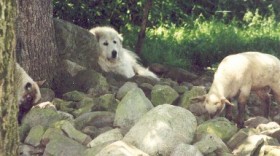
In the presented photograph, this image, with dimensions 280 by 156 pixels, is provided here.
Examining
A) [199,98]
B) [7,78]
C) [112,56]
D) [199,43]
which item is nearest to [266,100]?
[199,98]

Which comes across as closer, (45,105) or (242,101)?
(45,105)

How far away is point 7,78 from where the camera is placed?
427 centimetres

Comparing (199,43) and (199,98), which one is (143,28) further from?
(199,98)

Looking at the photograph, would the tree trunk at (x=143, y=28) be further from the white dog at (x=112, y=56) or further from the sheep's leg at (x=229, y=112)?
the sheep's leg at (x=229, y=112)

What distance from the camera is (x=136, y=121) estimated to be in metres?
6.60

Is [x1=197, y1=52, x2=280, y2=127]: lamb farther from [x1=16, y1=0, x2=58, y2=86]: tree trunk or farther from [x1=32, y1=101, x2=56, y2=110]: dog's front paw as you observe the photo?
[x1=16, y1=0, x2=58, y2=86]: tree trunk

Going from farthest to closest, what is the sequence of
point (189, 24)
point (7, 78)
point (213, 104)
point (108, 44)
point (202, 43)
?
point (189, 24) → point (202, 43) → point (108, 44) → point (213, 104) → point (7, 78)

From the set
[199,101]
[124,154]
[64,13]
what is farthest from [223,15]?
[124,154]

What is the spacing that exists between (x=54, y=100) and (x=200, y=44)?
16.8 ft

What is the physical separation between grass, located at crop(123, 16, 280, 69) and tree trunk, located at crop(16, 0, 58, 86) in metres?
3.33

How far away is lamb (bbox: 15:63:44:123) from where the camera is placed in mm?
7672

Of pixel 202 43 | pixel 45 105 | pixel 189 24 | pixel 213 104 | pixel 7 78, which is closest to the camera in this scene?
pixel 7 78

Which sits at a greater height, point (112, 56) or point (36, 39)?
point (36, 39)

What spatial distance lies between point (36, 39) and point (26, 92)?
0.84 m
